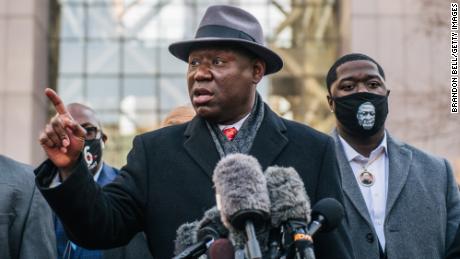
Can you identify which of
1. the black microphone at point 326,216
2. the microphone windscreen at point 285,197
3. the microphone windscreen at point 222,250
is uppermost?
the microphone windscreen at point 285,197

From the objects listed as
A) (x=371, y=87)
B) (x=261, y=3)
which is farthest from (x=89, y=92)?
(x=371, y=87)

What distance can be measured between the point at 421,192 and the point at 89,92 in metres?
23.8

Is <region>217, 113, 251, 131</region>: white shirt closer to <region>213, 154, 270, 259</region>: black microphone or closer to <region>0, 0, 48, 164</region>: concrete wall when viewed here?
<region>213, 154, 270, 259</region>: black microphone

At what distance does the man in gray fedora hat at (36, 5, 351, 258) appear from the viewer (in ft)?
16.0

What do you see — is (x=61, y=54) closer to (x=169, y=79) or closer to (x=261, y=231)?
(x=169, y=79)

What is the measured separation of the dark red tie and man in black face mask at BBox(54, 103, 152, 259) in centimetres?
242

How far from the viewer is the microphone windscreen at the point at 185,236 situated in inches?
183

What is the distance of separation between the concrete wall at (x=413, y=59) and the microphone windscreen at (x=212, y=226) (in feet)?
59.5

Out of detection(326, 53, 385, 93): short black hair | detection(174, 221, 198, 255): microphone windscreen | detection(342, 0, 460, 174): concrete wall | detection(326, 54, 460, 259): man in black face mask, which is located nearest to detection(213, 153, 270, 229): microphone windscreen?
detection(174, 221, 198, 255): microphone windscreen

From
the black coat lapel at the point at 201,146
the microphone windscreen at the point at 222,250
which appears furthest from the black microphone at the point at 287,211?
the black coat lapel at the point at 201,146

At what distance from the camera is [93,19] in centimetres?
3009

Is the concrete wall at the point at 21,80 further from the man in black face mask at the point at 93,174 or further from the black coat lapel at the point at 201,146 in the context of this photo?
the black coat lapel at the point at 201,146

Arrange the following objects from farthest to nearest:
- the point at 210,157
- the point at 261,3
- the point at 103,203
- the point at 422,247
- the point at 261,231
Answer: the point at 261,3 < the point at 422,247 < the point at 210,157 < the point at 103,203 < the point at 261,231

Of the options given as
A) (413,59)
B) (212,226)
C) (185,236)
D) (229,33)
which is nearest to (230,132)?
(229,33)
